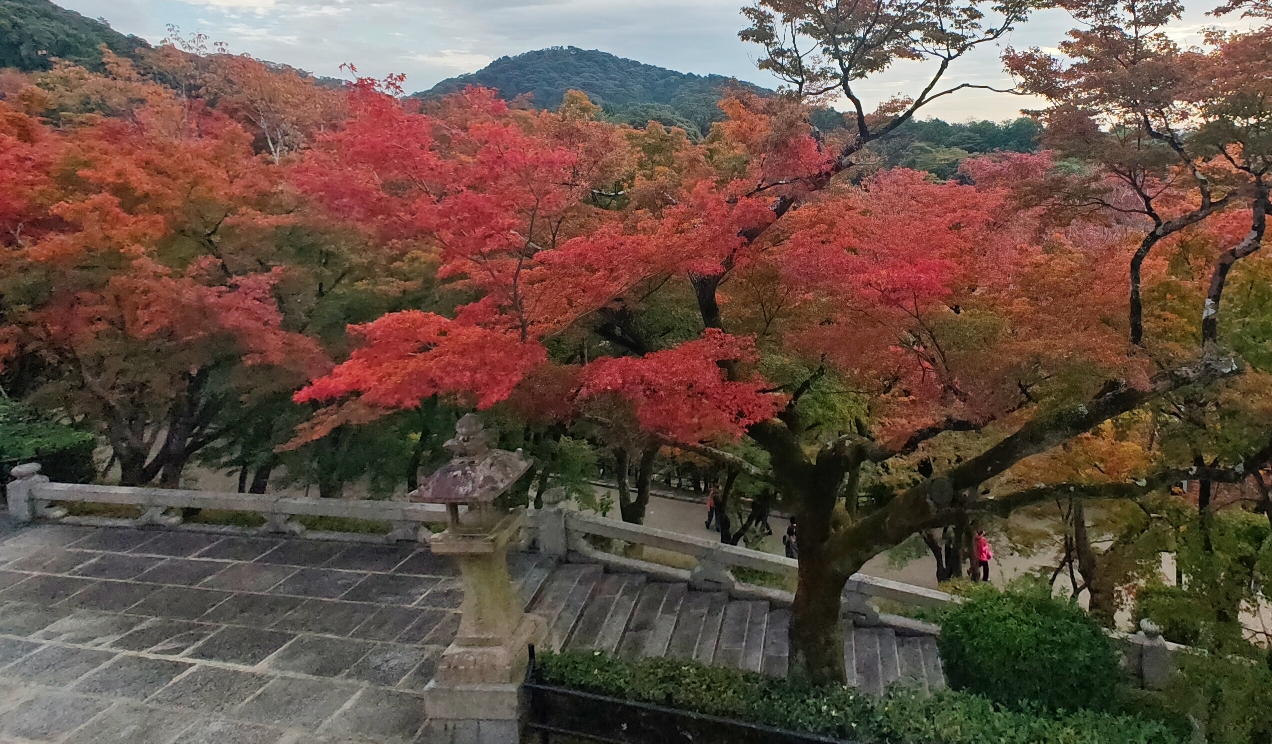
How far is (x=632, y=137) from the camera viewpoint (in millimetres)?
14555

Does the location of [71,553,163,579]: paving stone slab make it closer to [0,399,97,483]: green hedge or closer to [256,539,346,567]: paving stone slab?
[256,539,346,567]: paving stone slab

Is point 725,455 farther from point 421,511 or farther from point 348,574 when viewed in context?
point 348,574

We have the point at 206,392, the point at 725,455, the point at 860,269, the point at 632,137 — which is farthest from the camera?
the point at 632,137

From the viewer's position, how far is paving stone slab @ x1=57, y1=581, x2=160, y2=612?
889cm

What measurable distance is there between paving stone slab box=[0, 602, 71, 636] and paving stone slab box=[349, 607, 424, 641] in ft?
12.1

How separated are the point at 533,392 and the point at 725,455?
240cm

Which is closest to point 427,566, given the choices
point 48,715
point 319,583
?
point 319,583

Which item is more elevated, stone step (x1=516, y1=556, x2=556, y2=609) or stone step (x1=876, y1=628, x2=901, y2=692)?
stone step (x1=516, y1=556, x2=556, y2=609)

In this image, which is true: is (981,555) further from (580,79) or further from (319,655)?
(580,79)

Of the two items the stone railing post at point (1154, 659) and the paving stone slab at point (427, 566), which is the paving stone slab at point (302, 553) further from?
the stone railing post at point (1154, 659)

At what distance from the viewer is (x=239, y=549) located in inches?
412

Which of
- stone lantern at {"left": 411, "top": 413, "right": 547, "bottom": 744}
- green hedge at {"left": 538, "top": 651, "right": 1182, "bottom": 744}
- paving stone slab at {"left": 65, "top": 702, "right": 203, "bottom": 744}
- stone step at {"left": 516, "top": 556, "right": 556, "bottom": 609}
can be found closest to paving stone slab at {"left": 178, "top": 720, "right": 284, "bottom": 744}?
paving stone slab at {"left": 65, "top": 702, "right": 203, "bottom": 744}

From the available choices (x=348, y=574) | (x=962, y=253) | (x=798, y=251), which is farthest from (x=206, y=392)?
(x=962, y=253)

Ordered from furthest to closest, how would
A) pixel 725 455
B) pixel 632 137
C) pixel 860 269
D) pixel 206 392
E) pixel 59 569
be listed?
pixel 632 137 < pixel 206 392 < pixel 59 569 < pixel 725 455 < pixel 860 269
